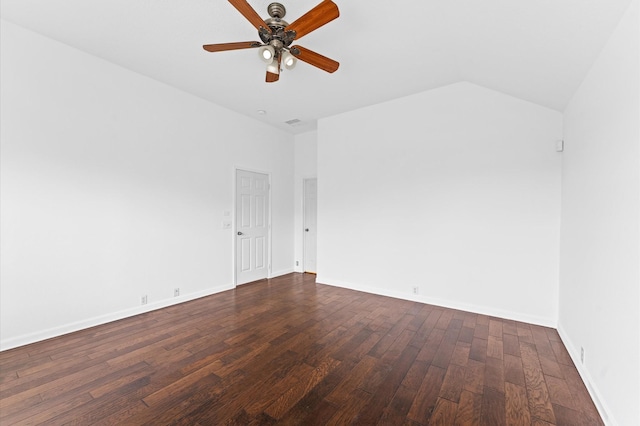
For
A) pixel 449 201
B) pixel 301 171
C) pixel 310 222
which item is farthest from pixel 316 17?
pixel 310 222

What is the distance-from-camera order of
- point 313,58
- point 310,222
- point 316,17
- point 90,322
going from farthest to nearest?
point 310,222 → point 90,322 → point 313,58 → point 316,17

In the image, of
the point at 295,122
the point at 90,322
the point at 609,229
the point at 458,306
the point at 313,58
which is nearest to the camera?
the point at 609,229

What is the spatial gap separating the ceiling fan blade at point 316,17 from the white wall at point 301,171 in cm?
363

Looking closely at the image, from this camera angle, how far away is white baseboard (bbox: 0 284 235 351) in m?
2.59

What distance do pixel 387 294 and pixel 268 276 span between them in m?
2.38

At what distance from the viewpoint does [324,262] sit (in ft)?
16.3

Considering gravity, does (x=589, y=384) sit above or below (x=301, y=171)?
below

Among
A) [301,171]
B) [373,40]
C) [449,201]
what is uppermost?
[373,40]

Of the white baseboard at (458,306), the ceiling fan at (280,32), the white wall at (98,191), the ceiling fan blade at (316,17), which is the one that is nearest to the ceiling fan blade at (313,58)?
the ceiling fan at (280,32)

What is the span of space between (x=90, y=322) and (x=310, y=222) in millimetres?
3807

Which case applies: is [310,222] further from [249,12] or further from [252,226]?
[249,12]

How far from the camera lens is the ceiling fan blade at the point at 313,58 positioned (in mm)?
2270

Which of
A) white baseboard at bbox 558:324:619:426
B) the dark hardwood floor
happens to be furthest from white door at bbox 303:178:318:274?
white baseboard at bbox 558:324:619:426

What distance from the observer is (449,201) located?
12.3ft
